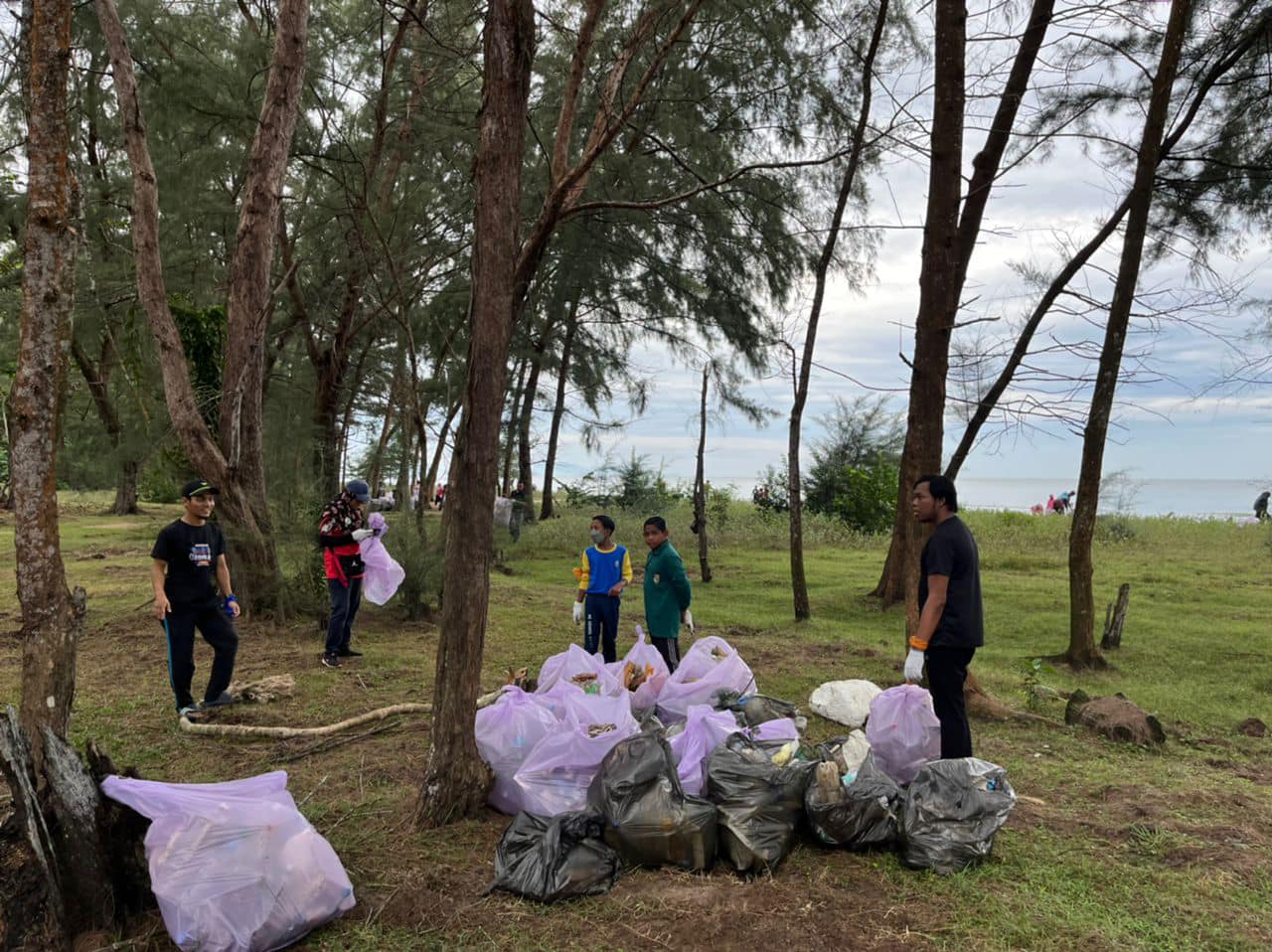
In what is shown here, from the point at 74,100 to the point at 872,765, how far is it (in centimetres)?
1078

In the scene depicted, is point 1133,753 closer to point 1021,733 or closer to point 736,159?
point 1021,733

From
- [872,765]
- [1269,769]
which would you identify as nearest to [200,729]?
[872,765]

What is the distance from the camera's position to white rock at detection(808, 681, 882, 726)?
5.27 m

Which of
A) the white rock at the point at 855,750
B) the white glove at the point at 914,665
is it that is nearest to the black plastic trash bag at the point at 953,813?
the white rock at the point at 855,750

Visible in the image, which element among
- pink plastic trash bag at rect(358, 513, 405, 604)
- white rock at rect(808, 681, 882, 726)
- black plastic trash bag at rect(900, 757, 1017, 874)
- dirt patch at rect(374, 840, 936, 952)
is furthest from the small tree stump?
pink plastic trash bag at rect(358, 513, 405, 604)

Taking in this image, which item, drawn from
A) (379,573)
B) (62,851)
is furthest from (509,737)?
(379,573)

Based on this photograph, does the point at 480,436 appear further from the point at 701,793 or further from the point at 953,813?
the point at 953,813

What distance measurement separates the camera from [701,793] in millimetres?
3424

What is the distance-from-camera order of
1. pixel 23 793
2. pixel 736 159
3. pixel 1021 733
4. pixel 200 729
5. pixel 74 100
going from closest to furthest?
pixel 23 793 < pixel 200 729 < pixel 1021 733 < pixel 74 100 < pixel 736 159

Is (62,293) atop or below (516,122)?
below

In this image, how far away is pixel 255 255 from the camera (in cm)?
775

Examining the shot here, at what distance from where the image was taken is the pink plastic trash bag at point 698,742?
11.4 feet

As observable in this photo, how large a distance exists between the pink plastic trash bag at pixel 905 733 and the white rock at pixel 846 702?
45.5 inches

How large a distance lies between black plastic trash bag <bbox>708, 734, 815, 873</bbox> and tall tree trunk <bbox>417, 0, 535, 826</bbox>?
1.04 metres
